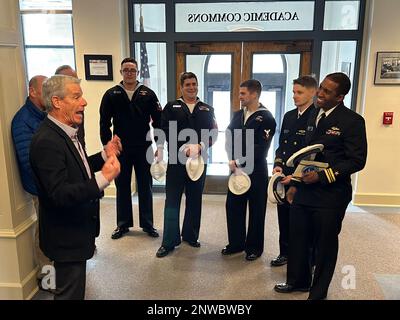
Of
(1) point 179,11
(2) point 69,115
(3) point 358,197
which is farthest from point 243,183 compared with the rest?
(1) point 179,11

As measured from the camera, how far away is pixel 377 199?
15.8 ft

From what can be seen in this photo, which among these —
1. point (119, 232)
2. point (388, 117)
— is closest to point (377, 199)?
point (388, 117)

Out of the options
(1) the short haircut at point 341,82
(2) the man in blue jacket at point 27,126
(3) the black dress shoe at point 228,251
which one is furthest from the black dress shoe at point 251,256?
(2) the man in blue jacket at point 27,126

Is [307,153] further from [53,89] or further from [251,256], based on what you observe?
[53,89]

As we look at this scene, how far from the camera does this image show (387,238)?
3.84 m

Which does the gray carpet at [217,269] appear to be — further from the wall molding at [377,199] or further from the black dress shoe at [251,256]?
the wall molding at [377,199]

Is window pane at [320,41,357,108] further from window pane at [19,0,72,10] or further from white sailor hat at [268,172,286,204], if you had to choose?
window pane at [19,0,72,10]

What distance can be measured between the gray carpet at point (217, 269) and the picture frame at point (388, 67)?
175 centimetres

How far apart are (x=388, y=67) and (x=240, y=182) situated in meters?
2.69

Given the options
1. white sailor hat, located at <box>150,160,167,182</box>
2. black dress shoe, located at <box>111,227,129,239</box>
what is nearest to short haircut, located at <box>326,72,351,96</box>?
white sailor hat, located at <box>150,160,167,182</box>

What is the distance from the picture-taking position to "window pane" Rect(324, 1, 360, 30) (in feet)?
14.9

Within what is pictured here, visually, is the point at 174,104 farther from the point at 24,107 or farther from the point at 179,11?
the point at 179,11

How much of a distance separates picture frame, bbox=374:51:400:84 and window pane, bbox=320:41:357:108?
320mm

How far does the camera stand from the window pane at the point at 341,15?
4.55 m
